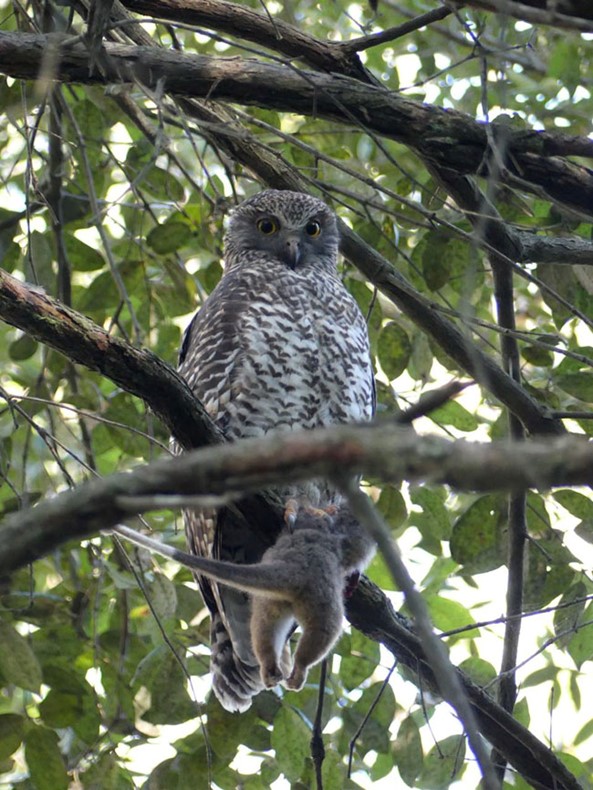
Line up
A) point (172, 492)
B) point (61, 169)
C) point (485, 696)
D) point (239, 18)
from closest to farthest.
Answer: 1. point (172, 492)
2. point (485, 696)
3. point (239, 18)
4. point (61, 169)

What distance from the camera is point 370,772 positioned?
3.54 m

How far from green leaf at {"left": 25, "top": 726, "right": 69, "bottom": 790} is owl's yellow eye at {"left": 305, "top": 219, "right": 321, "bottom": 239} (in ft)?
7.36

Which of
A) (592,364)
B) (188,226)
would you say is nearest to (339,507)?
(592,364)

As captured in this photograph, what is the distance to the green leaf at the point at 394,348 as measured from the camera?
391 centimetres

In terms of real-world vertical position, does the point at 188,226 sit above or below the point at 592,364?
above

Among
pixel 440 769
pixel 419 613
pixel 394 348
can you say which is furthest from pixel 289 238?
pixel 419 613

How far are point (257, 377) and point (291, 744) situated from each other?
122 cm

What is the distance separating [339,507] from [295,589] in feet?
2.23

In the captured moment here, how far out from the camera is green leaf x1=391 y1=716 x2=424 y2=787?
10.8 ft

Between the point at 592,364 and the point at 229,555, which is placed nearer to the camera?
the point at 592,364

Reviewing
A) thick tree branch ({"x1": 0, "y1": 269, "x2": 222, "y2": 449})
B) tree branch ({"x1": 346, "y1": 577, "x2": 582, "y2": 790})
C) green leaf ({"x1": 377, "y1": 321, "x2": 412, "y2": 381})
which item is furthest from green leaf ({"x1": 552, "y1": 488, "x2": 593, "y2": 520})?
thick tree branch ({"x1": 0, "y1": 269, "x2": 222, "y2": 449})

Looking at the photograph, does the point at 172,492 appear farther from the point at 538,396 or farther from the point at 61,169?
the point at 61,169

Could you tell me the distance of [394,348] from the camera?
392cm

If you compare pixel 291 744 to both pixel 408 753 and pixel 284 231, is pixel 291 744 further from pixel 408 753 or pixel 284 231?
pixel 284 231
